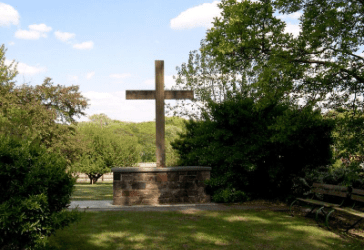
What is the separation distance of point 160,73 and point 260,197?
16.5 feet

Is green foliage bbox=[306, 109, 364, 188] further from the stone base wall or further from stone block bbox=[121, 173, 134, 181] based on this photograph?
stone block bbox=[121, 173, 134, 181]

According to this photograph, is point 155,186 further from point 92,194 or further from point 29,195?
point 92,194

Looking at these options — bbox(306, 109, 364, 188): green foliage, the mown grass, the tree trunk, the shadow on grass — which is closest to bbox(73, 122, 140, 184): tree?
the tree trunk

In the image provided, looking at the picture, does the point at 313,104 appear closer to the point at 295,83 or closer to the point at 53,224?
the point at 295,83

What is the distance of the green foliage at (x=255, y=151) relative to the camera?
10789mm

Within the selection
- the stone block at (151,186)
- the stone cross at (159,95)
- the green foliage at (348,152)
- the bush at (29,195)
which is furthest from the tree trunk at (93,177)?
the bush at (29,195)

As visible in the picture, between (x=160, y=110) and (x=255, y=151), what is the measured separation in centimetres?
308

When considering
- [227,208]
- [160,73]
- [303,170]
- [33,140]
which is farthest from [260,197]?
[33,140]

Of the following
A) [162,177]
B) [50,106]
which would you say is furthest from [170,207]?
[50,106]

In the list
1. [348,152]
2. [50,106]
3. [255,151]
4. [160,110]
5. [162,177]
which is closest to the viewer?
[348,152]

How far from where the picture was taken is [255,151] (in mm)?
10836

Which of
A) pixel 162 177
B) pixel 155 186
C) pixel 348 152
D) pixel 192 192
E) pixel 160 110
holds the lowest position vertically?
pixel 192 192

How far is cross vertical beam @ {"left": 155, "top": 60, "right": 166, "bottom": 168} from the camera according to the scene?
10312 millimetres

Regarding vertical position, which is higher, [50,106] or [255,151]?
[50,106]
